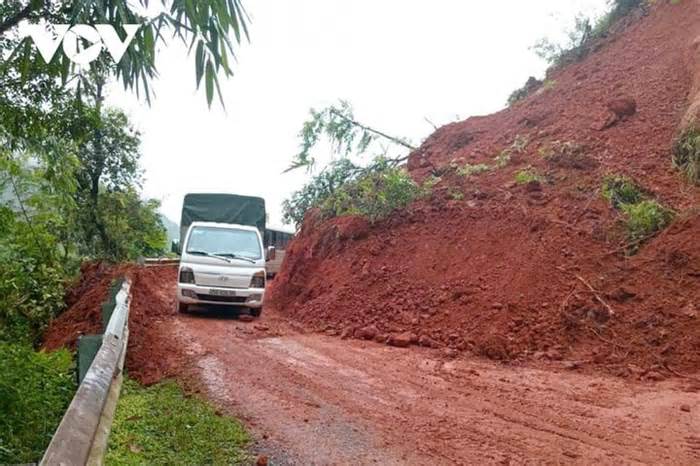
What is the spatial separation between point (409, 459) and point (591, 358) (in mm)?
4419

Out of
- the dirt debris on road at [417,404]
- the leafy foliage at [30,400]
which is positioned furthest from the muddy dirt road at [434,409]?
the leafy foliage at [30,400]

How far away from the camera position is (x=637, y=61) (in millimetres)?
15234

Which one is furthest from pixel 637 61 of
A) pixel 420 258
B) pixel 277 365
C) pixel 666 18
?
pixel 277 365

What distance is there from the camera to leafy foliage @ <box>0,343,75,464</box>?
3.67 metres

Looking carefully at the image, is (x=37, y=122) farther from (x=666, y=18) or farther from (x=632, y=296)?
(x=666, y=18)

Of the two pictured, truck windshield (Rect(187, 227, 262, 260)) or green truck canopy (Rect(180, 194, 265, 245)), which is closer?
truck windshield (Rect(187, 227, 262, 260))

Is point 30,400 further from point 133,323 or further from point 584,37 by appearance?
point 584,37

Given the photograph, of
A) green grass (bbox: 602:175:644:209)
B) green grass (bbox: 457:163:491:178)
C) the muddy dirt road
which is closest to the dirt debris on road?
the muddy dirt road

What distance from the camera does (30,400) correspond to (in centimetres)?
411

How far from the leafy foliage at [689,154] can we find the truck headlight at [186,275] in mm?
9344

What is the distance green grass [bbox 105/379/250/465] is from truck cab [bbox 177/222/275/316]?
19.1 ft

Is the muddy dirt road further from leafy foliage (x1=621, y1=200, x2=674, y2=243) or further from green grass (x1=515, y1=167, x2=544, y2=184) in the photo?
green grass (x1=515, y1=167, x2=544, y2=184)

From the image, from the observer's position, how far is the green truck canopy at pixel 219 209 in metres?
17.7

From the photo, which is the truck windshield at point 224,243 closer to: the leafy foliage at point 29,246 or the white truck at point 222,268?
the white truck at point 222,268
